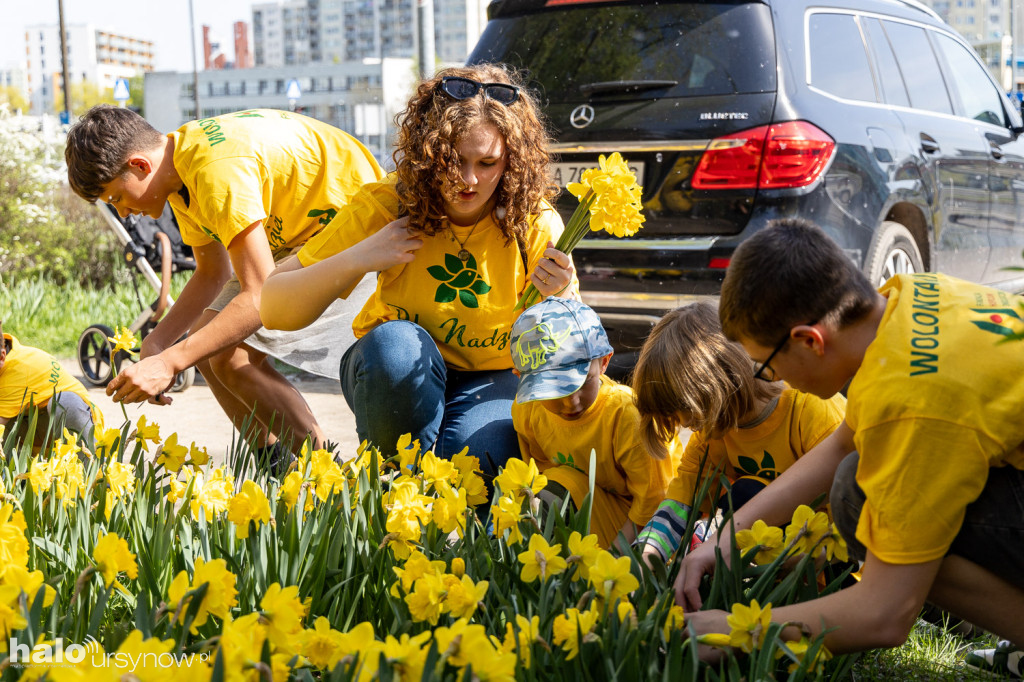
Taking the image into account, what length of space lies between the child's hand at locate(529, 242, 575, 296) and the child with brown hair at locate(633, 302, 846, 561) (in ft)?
1.16

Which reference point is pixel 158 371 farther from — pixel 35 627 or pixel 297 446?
pixel 35 627

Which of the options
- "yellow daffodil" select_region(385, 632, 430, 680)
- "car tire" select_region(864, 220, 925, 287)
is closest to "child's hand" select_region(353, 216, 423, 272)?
"yellow daffodil" select_region(385, 632, 430, 680)

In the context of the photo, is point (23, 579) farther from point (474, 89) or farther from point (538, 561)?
point (474, 89)

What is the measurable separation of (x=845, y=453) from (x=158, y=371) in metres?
1.73

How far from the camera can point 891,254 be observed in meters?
4.41

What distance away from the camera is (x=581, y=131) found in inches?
172

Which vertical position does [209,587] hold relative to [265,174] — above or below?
below

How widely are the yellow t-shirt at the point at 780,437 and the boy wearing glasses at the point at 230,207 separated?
1.10 m

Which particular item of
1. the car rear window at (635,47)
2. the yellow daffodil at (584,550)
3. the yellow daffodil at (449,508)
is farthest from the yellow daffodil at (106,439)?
the car rear window at (635,47)

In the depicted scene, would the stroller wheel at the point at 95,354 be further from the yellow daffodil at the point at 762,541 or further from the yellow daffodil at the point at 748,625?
the yellow daffodil at the point at 748,625

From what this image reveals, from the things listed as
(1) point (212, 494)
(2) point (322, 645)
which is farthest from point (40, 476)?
(2) point (322, 645)

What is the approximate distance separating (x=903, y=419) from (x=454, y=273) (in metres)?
1.57

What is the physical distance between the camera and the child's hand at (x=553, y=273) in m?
2.59

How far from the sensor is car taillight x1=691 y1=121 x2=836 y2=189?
3902 millimetres
